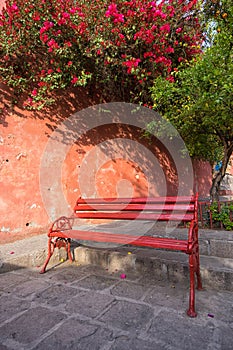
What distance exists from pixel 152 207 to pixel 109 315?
1.21m

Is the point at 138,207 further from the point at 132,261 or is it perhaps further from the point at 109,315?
the point at 109,315

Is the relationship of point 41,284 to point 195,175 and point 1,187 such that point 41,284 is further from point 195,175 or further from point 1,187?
point 195,175

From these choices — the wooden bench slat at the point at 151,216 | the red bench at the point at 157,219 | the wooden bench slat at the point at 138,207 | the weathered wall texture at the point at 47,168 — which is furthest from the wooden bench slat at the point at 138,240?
the weathered wall texture at the point at 47,168

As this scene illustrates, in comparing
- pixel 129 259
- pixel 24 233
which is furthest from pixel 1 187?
pixel 129 259

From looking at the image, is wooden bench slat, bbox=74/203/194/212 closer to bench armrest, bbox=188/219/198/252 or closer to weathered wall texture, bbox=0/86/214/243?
bench armrest, bbox=188/219/198/252

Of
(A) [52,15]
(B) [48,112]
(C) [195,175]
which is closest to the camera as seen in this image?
(A) [52,15]

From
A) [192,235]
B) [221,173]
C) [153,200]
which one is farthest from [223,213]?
[192,235]

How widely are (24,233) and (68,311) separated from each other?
258 centimetres

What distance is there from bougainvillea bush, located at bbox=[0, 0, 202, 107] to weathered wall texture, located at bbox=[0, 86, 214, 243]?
0.47m

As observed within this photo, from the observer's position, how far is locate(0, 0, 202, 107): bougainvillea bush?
377cm

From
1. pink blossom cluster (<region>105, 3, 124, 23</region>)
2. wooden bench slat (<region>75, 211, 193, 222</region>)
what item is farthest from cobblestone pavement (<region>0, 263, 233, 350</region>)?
pink blossom cluster (<region>105, 3, 124, 23</region>)

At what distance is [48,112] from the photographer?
4.68m

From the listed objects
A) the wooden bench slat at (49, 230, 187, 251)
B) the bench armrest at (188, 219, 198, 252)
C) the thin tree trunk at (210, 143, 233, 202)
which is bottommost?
the wooden bench slat at (49, 230, 187, 251)

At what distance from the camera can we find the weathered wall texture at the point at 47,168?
4047 millimetres
